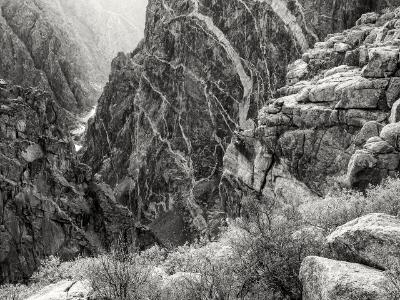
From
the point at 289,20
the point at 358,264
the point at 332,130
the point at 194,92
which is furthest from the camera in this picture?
→ the point at 194,92

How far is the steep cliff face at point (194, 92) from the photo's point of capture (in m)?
75.2

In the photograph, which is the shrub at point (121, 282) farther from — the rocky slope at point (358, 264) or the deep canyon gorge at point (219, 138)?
the deep canyon gorge at point (219, 138)

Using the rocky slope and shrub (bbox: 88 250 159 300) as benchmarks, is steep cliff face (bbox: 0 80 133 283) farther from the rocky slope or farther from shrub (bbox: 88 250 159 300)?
the rocky slope

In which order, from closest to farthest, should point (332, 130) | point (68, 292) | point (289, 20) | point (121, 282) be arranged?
point (121, 282) → point (68, 292) → point (332, 130) → point (289, 20)

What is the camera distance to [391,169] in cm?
3022

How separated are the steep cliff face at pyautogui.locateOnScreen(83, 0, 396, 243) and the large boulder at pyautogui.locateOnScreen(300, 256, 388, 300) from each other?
192 feet

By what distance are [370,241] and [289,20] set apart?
6624 cm

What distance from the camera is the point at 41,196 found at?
69312mm

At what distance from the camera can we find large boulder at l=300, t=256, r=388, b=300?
1109 cm

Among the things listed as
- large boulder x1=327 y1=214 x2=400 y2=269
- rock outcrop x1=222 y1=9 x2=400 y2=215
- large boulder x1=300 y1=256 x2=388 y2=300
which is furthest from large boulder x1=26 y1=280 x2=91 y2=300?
rock outcrop x1=222 y1=9 x2=400 y2=215

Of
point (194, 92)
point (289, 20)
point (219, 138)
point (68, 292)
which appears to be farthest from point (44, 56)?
point (68, 292)

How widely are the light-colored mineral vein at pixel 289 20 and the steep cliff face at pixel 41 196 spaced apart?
4098 centimetres

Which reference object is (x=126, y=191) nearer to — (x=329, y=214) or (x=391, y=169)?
(x=391, y=169)

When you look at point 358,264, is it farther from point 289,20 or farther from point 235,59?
point 235,59
